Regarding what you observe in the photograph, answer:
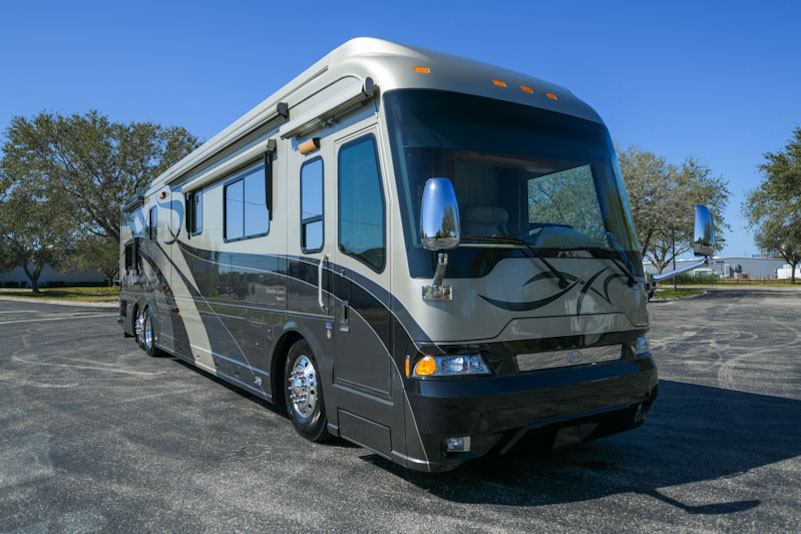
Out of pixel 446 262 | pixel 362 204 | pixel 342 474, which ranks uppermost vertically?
pixel 362 204

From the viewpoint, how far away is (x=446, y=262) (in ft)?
11.0

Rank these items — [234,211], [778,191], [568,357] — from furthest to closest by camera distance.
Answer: [778,191] < [234,211] < [568,357]

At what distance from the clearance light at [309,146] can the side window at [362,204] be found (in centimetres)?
37

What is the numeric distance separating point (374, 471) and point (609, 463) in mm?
1745

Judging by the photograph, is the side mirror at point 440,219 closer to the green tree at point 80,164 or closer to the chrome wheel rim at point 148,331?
the chrome wheel rim at point 148,331

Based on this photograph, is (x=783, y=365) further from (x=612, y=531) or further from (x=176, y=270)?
(x=176, y=270)

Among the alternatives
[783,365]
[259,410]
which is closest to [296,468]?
[259,410]

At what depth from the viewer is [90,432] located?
547 centimetres

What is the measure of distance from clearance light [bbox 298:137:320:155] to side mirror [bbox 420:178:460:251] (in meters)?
1.72

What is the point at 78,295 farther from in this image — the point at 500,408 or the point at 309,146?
the point at 500,408

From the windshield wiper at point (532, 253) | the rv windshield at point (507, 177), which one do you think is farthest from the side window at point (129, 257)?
the windshield wiper at point (532, 253)

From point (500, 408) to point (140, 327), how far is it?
8837 millimetres

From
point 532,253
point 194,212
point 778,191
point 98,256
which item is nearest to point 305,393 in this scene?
point 532,253

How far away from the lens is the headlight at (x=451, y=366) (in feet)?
11.5
